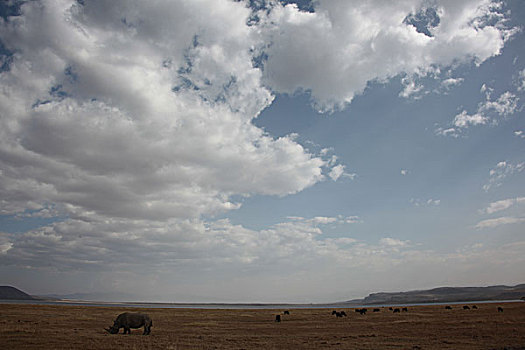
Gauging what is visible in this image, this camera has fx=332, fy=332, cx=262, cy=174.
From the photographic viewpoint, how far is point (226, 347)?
23.9m

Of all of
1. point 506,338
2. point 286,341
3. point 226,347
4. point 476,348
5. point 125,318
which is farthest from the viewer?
point 125,318

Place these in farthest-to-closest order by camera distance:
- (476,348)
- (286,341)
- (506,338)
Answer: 1. (286,341)
2. (506,338)
3. (476,348)

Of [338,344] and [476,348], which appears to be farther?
[338,344]

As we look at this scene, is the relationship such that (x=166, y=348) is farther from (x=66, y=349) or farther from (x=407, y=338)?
(x=407, y=338)

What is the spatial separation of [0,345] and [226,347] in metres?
15.6

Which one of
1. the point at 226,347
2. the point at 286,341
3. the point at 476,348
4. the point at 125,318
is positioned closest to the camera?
the point at 476,348

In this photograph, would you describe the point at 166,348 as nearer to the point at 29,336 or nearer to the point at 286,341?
the point at 286,341

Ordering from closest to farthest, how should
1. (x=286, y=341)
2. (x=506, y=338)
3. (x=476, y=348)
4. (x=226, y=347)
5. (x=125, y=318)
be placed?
1. (x=476, y=348)
2. (x=226, y=347)
3. (x=506, y=338)
4. (x=286, y=341)
5. (x=125, y=318)

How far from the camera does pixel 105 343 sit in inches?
977

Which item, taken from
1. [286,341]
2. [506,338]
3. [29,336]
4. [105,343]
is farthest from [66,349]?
[506,338]

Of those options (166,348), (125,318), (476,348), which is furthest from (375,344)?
(125,318)

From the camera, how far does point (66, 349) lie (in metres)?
21.7

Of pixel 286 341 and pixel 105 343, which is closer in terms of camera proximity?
pixel 105 343

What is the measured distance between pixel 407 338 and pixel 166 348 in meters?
19.4
